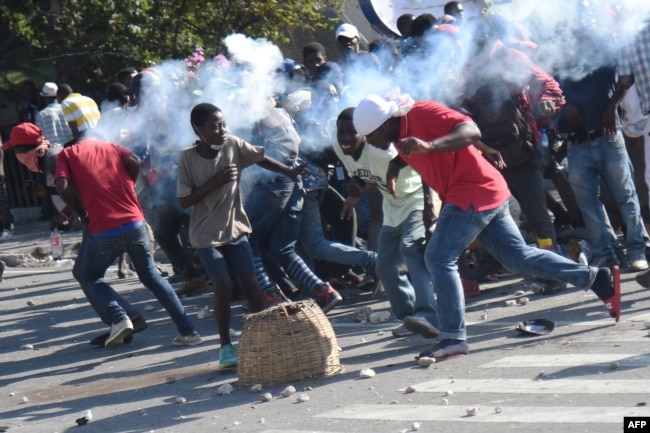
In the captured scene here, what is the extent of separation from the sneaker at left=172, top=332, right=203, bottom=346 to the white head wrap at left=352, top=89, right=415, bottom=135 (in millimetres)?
2461

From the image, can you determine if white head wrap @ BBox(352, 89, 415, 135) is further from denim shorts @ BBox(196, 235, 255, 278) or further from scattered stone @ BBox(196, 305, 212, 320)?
scattered stone @ BBox(196, 305, 212, 320)

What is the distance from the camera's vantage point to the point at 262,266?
9.46 metres

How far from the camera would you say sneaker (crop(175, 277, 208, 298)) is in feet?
35.6

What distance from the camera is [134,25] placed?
16.7 meters

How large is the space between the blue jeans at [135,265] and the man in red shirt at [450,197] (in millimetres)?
2292

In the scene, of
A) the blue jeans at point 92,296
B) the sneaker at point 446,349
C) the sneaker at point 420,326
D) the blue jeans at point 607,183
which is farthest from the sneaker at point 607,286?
the blue jeans at point 92,296

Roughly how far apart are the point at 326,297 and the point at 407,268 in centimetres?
130

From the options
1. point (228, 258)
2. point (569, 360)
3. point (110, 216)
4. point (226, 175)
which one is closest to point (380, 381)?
point (569, 360)

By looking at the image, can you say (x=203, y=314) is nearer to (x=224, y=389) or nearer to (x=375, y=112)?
(x=224, y=389)

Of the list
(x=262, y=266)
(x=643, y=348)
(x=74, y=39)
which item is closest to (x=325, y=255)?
(x=262, y=266)

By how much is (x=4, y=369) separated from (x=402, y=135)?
367 cm

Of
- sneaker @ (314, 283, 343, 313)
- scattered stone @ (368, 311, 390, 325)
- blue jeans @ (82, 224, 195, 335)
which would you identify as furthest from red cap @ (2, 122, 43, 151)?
scattered stone @ (368, 311, 390, 325)

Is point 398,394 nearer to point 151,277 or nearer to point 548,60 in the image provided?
point 151,277

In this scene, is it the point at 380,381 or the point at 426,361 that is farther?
the point at 426,361
